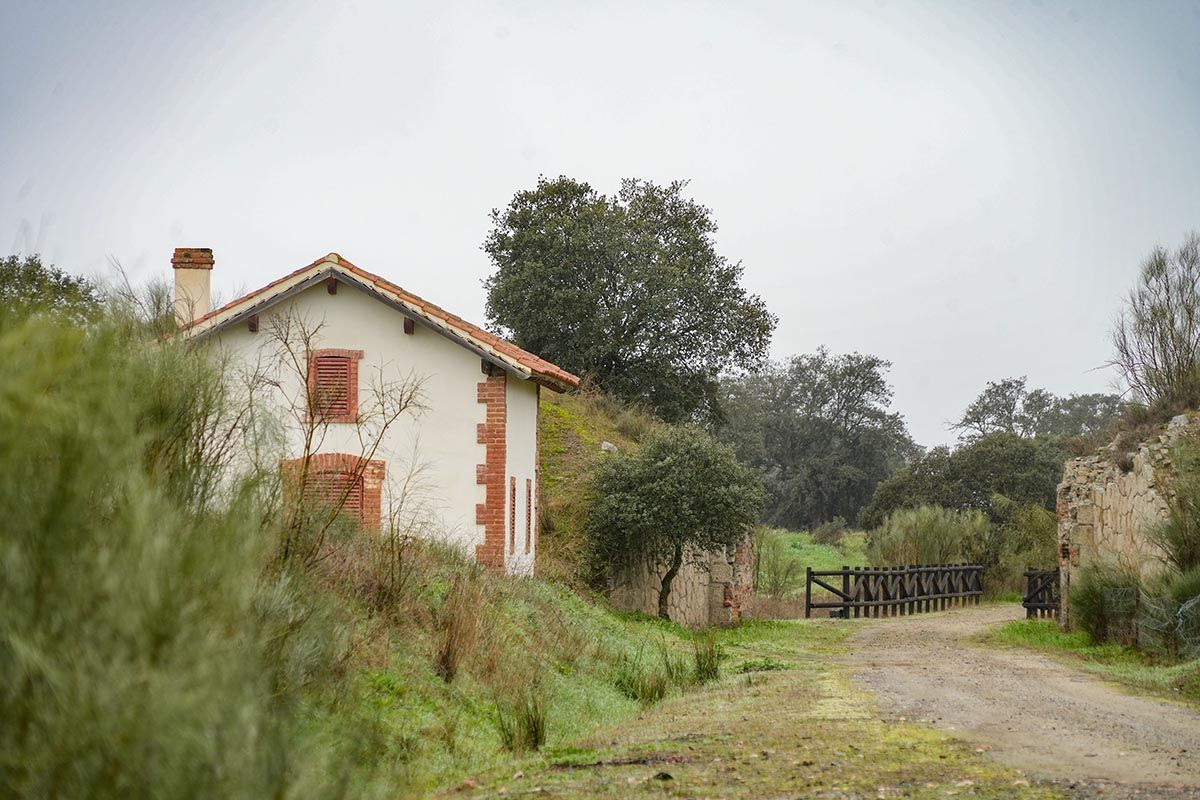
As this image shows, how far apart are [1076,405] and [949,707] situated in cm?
7551

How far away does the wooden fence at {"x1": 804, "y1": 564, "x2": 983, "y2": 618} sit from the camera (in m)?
30.4

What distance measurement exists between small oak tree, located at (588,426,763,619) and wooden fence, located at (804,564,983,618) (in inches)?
243

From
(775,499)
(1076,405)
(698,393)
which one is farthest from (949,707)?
(1076,405)

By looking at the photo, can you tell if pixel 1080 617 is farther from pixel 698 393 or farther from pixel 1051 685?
pixel 698 393

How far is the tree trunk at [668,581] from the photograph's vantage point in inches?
952

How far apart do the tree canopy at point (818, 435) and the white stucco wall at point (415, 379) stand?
140ft

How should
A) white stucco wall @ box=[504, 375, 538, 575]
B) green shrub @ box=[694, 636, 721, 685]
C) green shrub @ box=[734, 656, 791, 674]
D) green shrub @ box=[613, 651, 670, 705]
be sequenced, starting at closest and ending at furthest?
green shrub @ box=[613, 651, 670, 705], green shrub @ box=[694, 636, 721, 685], green shrub @ box=[734, 656, 791, 674], white stucco wall @ box=[504, 375, 538, 575]

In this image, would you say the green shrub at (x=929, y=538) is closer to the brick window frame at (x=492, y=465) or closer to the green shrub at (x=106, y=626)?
the brick window frame at (x=492, y=465)

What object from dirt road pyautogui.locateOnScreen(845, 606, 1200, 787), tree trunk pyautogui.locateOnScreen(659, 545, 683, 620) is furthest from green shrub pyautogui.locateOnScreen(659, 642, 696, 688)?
tree trunk pyautogui.locateOnScreen(659, 545, 683, 620)

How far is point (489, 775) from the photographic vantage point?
7.68m

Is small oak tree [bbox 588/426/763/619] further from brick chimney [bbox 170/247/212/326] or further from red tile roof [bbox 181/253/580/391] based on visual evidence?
brick chimney [bbox 170/247/212/326]

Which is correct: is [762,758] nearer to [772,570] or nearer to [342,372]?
[342,372]

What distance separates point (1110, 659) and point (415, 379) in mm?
11414

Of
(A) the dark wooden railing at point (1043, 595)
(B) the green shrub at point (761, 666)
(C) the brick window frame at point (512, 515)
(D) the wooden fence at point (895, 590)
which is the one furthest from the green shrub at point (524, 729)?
(D) the wooden fence at point (895, 590)
